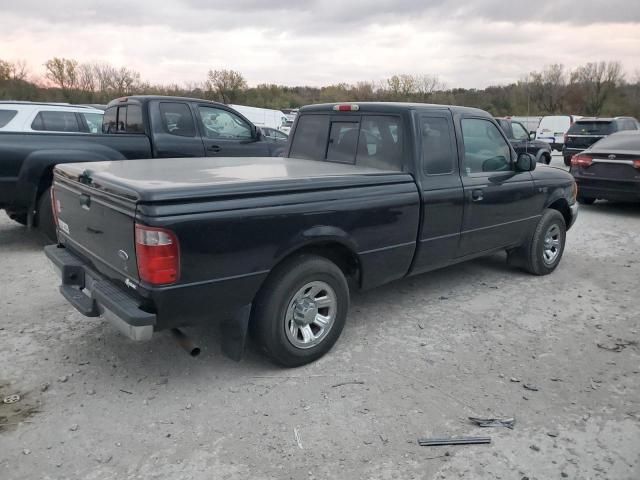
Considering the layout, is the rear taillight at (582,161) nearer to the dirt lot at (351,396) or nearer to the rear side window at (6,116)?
the dirt lot at (351,396)

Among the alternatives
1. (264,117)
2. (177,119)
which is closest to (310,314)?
(177,119)

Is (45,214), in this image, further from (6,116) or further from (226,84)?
(226,84)

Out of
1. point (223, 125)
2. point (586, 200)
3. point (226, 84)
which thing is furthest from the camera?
point (226, 84)

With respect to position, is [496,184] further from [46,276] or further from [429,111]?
[46,276]

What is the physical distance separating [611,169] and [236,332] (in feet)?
29.6

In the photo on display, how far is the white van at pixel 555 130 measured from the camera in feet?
77.7

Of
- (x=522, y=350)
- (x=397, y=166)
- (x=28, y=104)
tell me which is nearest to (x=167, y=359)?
(x=397, y=166)

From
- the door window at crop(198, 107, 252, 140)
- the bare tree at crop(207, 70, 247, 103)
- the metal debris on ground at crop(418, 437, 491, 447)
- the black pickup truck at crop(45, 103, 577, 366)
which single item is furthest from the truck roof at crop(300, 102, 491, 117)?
the bare tree at crop(207, 70, 247, 103)

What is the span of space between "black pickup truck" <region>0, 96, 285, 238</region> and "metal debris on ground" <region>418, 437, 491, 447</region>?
531cm

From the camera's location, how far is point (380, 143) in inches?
178

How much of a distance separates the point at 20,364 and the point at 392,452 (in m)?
2.72

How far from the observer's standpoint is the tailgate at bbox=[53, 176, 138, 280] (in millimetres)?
3035

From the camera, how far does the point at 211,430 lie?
3004 millimetres

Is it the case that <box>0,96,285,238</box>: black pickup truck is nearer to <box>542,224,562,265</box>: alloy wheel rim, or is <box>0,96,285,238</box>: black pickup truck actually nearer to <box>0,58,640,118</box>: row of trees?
<box>542,224,562,265</box>: alloy wheel rim
